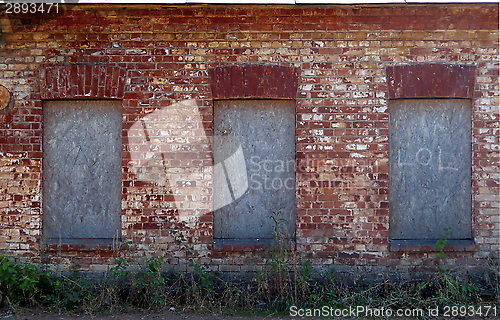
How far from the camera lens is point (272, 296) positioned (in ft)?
13.4

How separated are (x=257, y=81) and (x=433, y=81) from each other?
2.14 meters

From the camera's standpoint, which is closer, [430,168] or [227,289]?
[227,289]

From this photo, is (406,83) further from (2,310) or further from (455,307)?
(2,310)

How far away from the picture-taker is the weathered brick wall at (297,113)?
4.34 m

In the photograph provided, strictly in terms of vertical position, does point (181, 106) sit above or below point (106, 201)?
above

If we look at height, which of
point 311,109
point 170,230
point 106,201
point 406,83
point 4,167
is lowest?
point 170,230

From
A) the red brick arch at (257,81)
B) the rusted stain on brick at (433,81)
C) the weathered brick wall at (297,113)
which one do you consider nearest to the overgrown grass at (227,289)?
the weathered brick wall at (297,113)

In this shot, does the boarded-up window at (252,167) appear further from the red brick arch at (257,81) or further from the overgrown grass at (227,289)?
the overgrown grass at (227,289)

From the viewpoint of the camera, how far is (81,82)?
432 centimetres

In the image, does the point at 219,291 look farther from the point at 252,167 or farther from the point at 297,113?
the point at 297,113

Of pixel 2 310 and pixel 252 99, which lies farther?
pixel 252 99

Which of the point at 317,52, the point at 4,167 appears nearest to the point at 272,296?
the point at 317,52

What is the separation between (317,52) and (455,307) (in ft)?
10.9

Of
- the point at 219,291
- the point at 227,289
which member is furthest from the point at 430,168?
the point at 219,291
